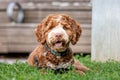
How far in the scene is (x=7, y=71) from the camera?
7746mm

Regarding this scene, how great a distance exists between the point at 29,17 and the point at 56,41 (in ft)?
27.0

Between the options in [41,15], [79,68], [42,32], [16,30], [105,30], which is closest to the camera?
[42,32]

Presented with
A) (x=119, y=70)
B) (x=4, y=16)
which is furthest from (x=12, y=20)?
(x=119, y=70)

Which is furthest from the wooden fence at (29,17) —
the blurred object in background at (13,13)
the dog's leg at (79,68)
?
the dog's leg at (79,68)

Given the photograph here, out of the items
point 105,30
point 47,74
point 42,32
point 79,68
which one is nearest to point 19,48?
point 105,30

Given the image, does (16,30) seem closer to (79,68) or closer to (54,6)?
(54,6)

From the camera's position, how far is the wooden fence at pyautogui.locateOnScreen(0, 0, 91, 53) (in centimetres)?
1416

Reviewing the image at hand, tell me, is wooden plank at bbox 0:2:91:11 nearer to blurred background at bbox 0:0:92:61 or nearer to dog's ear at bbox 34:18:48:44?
blurred background at bbox 0:0:92:61

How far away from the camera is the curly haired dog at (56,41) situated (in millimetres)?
7500

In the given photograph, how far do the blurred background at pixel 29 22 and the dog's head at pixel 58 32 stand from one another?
19.7 ft

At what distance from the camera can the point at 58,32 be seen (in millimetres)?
7410

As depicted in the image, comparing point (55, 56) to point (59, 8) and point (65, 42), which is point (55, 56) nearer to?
point (65, 42)

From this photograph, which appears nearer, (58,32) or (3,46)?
(58,32)

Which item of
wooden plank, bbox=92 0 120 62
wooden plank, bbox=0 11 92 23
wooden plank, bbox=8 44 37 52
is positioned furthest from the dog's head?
wooden plank, bbox=0 11 92 23
